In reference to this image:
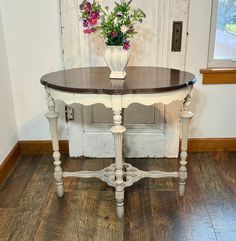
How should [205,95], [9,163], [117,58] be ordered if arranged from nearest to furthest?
[117,58] < [9,163] < [205,95]

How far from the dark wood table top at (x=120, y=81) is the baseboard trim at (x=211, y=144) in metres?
0.87

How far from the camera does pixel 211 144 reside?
103 inches

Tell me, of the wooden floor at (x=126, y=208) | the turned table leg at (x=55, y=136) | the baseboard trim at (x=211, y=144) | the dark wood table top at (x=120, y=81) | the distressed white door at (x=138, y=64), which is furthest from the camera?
the baseboard trim at (x=211, y=144)

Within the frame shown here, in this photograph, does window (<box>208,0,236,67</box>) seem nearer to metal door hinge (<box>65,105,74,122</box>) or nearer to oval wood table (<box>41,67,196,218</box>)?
oval wood table (<box>41,67,196,218</box>)

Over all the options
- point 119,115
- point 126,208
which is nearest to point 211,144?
point 126,208

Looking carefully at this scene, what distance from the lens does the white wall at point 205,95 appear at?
2273 millimetres

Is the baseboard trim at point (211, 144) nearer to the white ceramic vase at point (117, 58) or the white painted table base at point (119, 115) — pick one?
the white painted table base at point (119, 115)

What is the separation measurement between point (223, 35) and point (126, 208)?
1.44 meters

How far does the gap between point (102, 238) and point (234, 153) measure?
4.66ft

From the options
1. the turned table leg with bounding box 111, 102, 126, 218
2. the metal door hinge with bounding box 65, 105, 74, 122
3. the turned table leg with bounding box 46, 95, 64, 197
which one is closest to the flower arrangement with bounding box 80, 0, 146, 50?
the turned table leg with bounding box 111, 102, 126, 218

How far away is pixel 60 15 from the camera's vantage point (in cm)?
223

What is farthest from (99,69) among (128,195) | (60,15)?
(128,195)

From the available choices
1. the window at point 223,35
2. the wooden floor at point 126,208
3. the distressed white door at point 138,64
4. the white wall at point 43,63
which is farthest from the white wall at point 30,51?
the window at point 223,35

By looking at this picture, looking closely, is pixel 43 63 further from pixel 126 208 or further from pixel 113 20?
pixel 126 208
